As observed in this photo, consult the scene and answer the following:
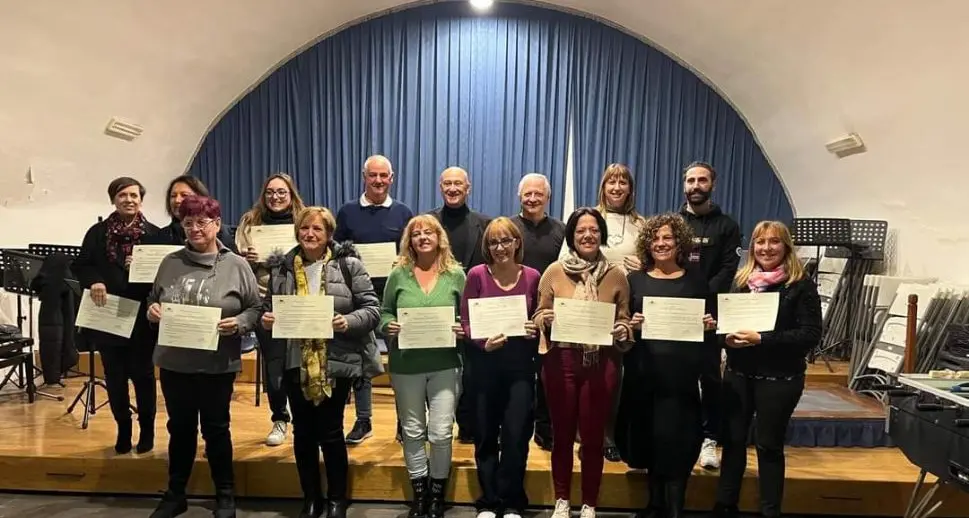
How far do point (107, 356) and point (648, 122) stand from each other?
17.0 ft

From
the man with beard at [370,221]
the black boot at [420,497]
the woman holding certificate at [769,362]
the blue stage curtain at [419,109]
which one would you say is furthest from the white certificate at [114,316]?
the blue stage curtain at [419,109]

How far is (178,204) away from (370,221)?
3.05ft

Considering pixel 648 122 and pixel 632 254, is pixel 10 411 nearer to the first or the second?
pixel 632 254

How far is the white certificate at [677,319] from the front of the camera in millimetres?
2520

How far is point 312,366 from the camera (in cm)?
259

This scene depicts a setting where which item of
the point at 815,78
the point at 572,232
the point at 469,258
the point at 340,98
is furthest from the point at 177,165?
the point at 815,78

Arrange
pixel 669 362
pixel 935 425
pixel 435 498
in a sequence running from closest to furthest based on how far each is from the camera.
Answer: pixel 935 425
pixel 669 362
pixel 435 498

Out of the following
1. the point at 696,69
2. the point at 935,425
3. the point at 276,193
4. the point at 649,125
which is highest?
the point at 696,69

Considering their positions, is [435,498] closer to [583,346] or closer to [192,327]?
[583,346]

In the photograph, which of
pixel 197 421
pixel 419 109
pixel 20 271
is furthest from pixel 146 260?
pixel 419 109

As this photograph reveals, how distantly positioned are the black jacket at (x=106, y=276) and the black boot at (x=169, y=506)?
2.40 feet

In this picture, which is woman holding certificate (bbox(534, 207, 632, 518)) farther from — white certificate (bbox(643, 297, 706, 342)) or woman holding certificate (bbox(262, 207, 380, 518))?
woman holding certificate (bbox(262, 207, 380, 518))

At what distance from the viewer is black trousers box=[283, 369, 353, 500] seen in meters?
2.66

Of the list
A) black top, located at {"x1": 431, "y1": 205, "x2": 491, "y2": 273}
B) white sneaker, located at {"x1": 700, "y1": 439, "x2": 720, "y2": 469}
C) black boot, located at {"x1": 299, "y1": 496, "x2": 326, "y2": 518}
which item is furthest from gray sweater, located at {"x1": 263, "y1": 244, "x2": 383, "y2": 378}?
white sneaker, located at {"x1": 700, "y1": 439, "x2": 720, "y2": 469}
